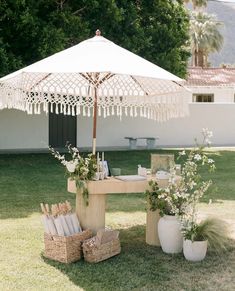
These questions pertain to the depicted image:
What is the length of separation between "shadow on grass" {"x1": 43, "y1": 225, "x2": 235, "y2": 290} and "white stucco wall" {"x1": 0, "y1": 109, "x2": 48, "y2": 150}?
42.8 ft

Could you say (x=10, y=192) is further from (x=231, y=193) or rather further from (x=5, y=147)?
(x=5, y=147)

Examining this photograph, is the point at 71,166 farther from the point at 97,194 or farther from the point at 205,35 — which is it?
the point at 205,35

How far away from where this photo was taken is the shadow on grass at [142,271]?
527 centimetres

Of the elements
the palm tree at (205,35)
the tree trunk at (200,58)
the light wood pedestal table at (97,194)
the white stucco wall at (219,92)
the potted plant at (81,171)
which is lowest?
the light wood pedestal table at (97,194)

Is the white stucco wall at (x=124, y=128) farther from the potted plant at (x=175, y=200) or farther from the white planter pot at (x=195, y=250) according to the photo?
the white planter pot at (x=195, y=250)

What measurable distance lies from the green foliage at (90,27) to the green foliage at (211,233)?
9.05 meters

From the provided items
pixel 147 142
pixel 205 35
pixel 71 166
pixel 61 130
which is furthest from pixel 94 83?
pixel 205 35

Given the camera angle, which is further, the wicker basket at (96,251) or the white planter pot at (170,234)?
the white planter pot at (170,234)

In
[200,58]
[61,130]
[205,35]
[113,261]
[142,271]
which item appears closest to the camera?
[142,271]

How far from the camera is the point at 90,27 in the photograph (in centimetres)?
1599

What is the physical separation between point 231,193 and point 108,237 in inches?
200

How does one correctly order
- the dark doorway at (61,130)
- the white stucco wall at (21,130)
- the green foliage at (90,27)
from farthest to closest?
1. the dark doorway at (61,130)
2. the white stucco wall at (21,130)
3. the green foliage at (90,27)

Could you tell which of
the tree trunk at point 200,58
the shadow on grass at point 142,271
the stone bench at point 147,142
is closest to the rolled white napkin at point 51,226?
the shadow on grass at point 142,271

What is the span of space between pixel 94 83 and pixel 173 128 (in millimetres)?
15822
